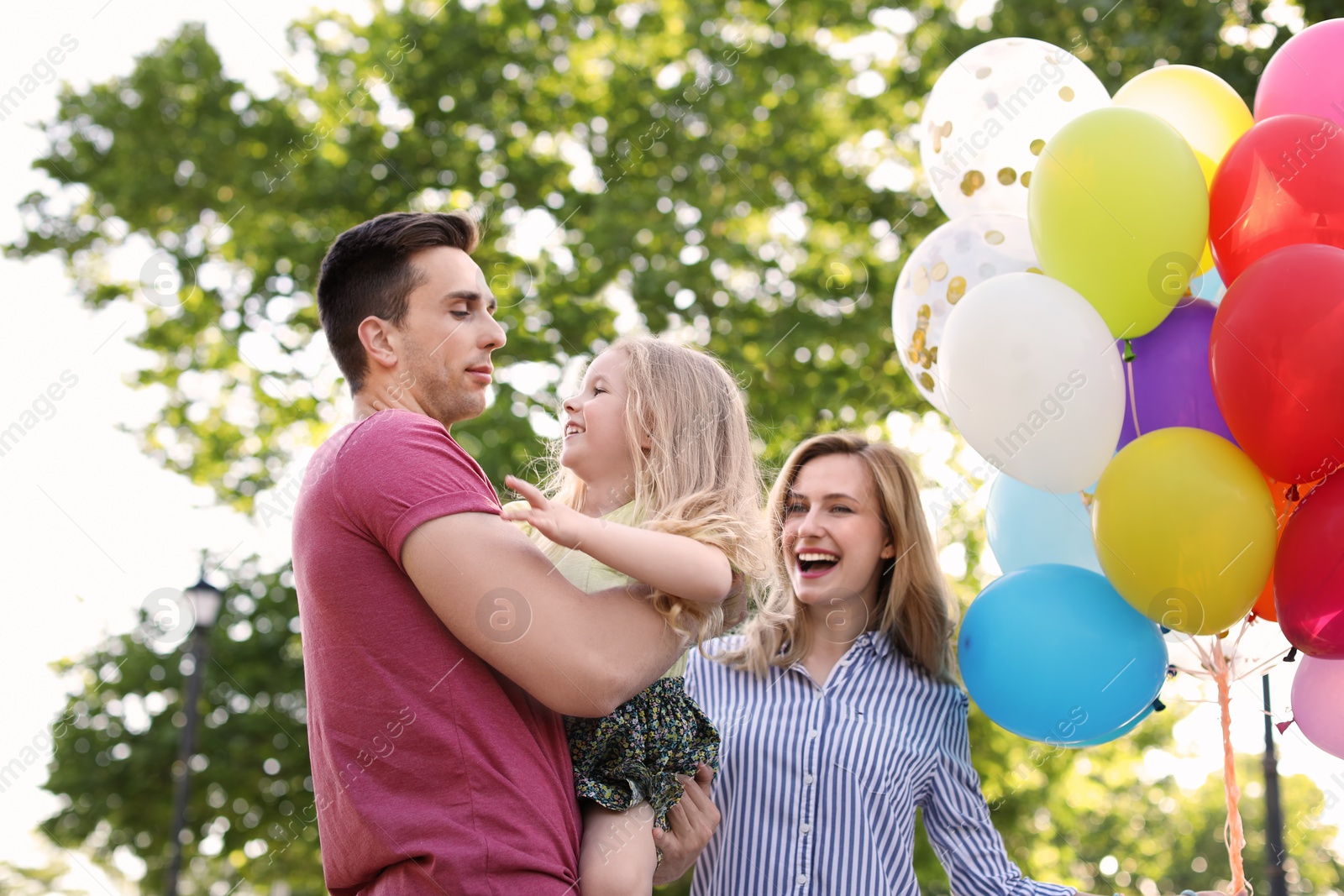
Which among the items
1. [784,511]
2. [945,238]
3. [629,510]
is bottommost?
[784,511]

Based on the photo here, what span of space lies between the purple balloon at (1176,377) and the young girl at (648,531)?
3.29 feet

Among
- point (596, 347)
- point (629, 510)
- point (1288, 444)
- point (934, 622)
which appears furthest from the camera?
point (596, 347)

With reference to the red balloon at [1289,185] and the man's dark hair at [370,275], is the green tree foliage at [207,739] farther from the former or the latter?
the red balloon at [1289,185]

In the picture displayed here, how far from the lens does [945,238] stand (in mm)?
3240

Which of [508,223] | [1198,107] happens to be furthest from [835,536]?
[508,223]

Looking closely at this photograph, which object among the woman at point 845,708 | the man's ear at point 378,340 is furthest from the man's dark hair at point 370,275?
the woman at point 845,708

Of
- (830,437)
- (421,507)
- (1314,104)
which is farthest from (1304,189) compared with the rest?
→ (421,507)

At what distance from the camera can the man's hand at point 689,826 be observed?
2.47 meters

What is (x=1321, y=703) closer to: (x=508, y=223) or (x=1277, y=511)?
(x=1277, y=511)

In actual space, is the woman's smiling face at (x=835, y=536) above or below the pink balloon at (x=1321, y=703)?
above

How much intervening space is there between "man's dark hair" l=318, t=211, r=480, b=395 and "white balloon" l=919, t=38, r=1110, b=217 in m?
1.67

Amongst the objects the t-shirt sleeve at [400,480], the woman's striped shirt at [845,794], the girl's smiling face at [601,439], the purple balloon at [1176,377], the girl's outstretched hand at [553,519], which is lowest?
the woman's striped shirt at [845,794]

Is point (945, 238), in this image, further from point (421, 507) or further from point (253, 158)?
point (253, 158)

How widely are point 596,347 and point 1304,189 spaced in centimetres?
539
